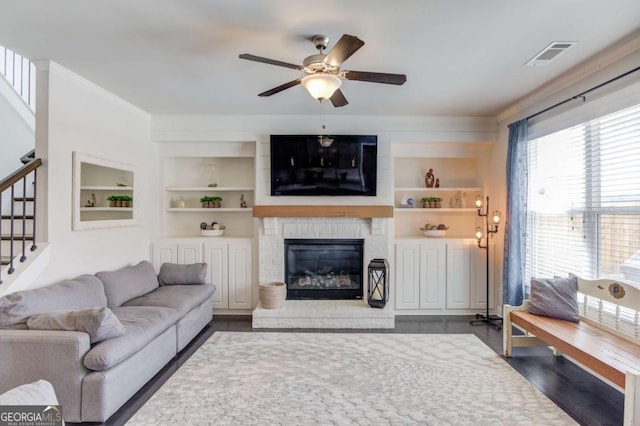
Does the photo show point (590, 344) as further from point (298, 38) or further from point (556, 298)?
point (298, 38)

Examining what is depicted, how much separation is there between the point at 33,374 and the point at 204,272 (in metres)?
2.05

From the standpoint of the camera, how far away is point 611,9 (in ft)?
6.93

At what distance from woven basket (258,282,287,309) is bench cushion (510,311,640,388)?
2605 mm

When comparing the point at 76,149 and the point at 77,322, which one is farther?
the point at 76,149

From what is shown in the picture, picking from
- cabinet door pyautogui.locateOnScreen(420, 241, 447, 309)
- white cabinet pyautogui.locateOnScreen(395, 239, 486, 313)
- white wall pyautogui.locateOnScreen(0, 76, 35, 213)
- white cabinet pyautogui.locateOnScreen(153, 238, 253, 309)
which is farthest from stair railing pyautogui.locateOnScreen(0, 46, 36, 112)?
cabinet door pyautogui.locateOnScreen(420, 241, 447, 309)

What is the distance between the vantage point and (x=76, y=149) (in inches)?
129

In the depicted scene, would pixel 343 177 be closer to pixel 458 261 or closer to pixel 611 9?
pixel 458 261

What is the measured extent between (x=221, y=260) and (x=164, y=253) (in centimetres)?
78

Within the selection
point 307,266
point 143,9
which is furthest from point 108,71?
point 307,266

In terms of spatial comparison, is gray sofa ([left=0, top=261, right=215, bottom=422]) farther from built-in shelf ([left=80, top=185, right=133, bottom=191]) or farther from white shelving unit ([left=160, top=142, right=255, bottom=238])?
white shelving unit ([left=160, top=142, right=255, bottom=238])

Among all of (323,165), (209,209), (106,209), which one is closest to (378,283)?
(323,165)

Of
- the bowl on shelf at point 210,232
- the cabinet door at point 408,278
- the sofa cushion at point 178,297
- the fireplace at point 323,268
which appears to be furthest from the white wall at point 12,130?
the cabinet door at point 408,278

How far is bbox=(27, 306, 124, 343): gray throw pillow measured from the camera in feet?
7.61

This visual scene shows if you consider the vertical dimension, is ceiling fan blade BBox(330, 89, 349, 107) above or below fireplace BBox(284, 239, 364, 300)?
above
